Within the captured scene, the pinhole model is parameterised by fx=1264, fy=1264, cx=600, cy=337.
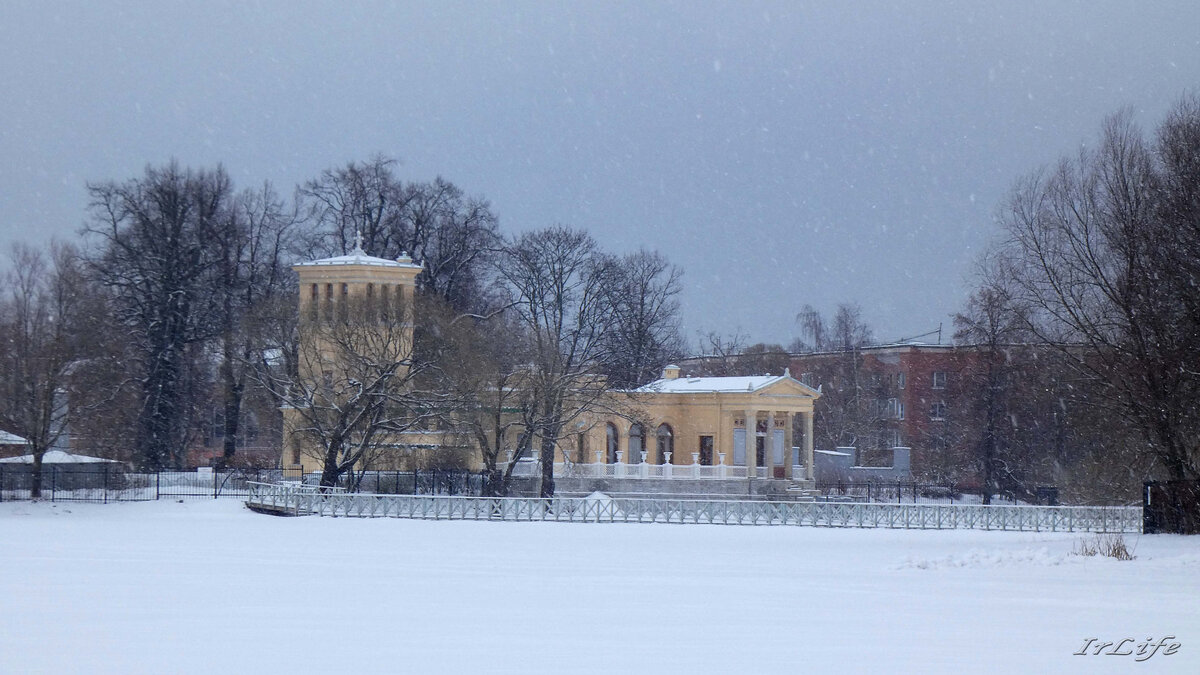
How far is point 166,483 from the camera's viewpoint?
48844mm

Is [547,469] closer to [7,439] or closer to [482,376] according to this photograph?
[482,376]

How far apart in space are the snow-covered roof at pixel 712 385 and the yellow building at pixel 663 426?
0.05 metres

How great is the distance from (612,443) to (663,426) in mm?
2503

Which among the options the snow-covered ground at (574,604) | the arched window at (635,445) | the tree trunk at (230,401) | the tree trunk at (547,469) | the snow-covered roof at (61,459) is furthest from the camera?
the arched window at (635,445)

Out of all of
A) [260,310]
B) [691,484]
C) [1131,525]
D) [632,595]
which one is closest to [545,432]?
[691,484]

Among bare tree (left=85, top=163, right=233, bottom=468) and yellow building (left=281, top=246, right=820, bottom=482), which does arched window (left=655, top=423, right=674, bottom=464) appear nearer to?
yellow building (left=281, top=246, right=820, bottom=482)

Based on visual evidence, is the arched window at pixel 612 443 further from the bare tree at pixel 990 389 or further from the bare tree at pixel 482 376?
the bare tree at pixel 990 389

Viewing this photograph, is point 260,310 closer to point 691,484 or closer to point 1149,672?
point 691,484

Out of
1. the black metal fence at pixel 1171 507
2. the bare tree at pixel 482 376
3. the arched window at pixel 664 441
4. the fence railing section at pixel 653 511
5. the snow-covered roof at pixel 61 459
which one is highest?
the bare tree at pixel 482 376

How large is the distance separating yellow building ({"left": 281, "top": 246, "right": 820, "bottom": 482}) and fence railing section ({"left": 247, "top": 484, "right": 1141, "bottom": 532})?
29.3 feet

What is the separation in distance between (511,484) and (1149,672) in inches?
1503

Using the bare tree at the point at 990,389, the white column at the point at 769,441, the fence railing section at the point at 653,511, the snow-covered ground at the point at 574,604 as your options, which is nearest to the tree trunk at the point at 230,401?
the fence railing section at the point at 653,511

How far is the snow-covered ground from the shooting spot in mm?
13141

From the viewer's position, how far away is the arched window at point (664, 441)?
58.6m
